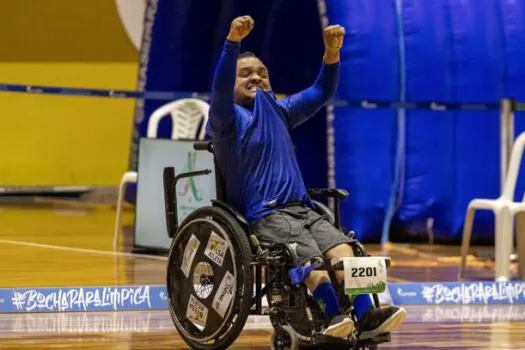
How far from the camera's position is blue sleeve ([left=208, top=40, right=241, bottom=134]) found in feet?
16.4

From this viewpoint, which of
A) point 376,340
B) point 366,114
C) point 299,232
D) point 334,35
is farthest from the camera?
point 366,114

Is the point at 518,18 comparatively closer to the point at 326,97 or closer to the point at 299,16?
the point at 299,16

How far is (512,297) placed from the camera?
705cm

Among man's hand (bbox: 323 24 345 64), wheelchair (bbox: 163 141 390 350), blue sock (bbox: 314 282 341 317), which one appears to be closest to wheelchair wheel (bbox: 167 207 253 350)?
wheelchair (bbox: 163 141 390 350)

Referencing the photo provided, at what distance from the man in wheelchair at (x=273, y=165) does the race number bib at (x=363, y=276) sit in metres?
0.11

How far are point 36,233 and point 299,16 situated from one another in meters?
2.76

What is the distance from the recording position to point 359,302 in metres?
4.93

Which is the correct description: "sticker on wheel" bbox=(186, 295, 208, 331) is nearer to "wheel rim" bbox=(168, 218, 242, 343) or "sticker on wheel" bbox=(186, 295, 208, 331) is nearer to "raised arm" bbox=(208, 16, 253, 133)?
"wheel rim" bbox=(168, 218, 242, 343)

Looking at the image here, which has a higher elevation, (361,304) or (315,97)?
(315,97)

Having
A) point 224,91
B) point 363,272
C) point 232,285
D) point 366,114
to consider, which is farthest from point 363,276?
point 366,114

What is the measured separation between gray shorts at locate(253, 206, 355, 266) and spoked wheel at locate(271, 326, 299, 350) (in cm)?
27

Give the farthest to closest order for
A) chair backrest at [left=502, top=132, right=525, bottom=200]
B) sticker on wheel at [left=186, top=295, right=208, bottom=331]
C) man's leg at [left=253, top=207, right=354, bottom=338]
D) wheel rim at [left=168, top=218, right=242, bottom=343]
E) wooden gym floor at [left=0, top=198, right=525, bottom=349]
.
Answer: chair backrest at [left=502, top=132, right=525, bottom=200] < wooden gym floor at [left=0, top=198, right=525, bottom=349] < sticker on wheel at [left=186, top=295, right=208, bottom=331] < wheel rim at [left=168, top=218, right=242, bottom=343] < man's leg at [left=253, top=207, right=354, bottom=338]

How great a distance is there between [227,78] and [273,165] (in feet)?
1.31

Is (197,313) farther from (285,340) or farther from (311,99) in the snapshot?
(311,99)
